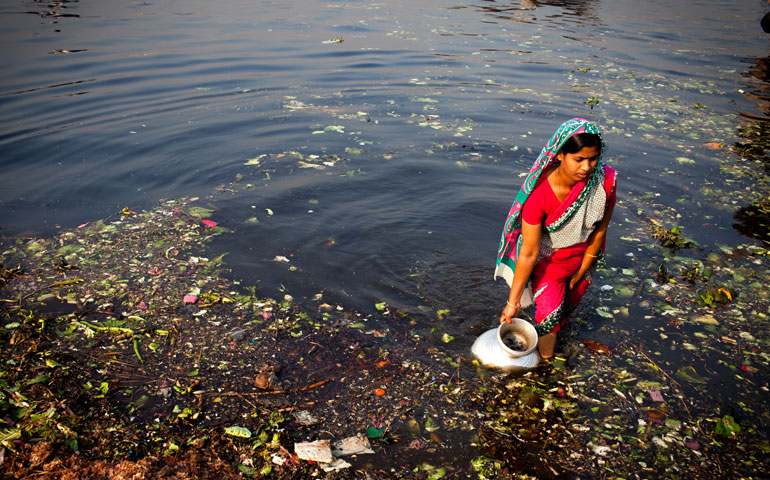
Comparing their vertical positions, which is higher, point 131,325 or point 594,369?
point 131,325

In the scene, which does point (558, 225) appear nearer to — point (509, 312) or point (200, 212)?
point (509, 312)

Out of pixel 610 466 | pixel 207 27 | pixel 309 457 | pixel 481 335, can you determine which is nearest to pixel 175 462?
pixel 309 457

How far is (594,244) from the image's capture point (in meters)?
3.23

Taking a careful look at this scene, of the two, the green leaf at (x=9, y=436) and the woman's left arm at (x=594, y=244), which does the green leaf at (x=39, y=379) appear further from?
the woman's left arm at (x=594, y=244)

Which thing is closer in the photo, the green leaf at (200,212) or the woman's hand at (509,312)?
the woman's hand at (509,312)

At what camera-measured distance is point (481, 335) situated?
375 centimetres

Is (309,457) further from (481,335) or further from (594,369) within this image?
(594,369)

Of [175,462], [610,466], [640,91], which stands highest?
[640,91]

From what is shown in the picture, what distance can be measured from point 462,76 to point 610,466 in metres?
9.68

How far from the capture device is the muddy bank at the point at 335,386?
112 inches

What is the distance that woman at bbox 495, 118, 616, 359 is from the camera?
284cm

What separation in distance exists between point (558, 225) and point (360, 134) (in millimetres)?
5381

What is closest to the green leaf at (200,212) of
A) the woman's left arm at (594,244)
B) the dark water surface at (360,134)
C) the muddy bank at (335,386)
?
the dark water surface at (360,134)

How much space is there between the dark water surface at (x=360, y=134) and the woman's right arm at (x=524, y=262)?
0.72m
